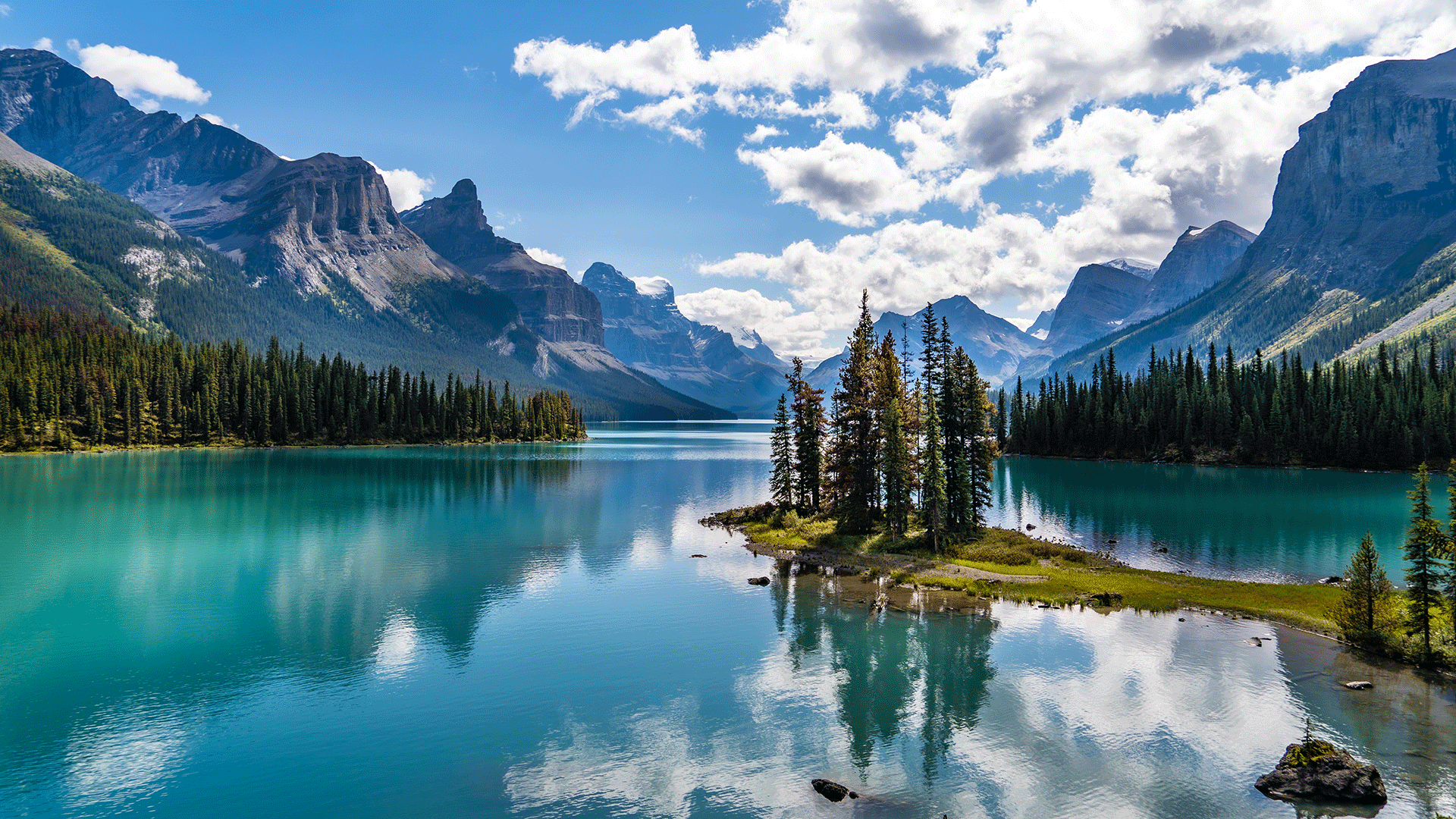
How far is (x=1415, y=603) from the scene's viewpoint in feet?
101

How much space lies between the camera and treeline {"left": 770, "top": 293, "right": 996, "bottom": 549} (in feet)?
201

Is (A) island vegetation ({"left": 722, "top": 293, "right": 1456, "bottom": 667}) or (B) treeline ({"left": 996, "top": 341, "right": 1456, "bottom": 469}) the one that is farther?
(B) treeline ({"left": 996, "top": 341, "right": 1456, "bottom": 469})

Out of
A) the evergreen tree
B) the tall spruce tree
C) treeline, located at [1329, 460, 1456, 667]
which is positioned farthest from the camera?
the tall spruce tree

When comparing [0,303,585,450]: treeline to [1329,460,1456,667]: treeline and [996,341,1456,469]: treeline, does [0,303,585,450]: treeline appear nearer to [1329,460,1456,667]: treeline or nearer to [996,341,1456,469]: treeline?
[996,341,1456,469]: treeline

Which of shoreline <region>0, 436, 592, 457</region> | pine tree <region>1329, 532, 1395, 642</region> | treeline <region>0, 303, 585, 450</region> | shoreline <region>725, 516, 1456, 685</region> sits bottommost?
shoreline <region>725, 516, 1456, 685</region>

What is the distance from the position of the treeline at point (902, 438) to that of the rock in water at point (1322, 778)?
36015 millimetres

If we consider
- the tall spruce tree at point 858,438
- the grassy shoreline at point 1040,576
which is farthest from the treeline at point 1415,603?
the tall spruce tree at point 858,438

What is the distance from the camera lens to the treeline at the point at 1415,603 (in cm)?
2903

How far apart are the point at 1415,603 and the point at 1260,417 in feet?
493

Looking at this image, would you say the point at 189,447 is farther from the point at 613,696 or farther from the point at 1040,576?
the point at 1040,576

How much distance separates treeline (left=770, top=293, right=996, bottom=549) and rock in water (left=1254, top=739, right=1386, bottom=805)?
1418 inches

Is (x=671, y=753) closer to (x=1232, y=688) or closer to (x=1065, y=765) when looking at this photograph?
(x=1065, y=765)

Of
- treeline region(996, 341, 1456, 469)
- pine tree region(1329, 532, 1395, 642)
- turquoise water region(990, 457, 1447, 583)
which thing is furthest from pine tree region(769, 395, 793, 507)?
treeline region(996, 341, 1456, 469)

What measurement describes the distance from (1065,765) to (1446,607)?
23.1 meters
